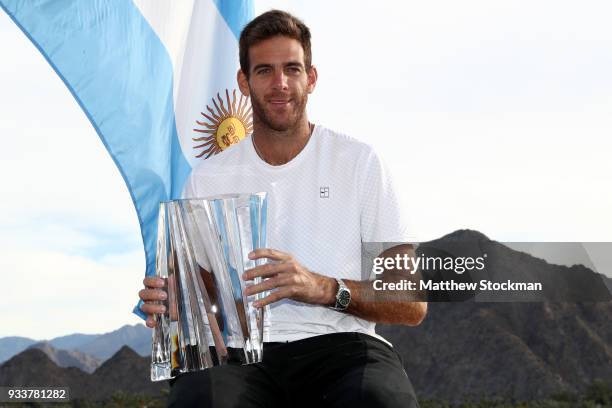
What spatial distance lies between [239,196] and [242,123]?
104 inches

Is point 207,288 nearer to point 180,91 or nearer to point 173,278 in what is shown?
point 173,278

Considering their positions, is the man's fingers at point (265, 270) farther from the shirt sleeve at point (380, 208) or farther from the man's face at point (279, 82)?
the man's face at point (279, 82)

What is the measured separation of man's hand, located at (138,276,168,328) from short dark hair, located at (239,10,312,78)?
4.08 feet

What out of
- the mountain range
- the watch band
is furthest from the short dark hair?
the mountain range

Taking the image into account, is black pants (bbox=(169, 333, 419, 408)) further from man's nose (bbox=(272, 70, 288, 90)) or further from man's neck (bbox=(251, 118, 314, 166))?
man's nose (bbox=(272, 70, 288, 90))

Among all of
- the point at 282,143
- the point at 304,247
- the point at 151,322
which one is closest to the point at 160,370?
the point at 151,322

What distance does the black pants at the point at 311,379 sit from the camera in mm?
2660

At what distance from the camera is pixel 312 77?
3.64 m

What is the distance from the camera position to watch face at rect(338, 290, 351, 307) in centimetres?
282

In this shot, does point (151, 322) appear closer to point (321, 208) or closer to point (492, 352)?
point (321, 208)

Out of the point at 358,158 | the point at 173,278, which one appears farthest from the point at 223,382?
the point at 358,158

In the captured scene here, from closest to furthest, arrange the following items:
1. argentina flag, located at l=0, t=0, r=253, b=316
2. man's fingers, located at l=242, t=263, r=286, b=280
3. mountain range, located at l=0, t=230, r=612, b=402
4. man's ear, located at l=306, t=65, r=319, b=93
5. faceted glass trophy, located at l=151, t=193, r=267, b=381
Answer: man's fingers, located at l=242, t=263, r=286, b=280, faceted glass trophy, located at l=151, t=193, r=267, b=381, man's ear, located at l=306, t=65, r=319, b=93, argentina flag, located at l=0, t=0, r=253, b=316, mountain range, located at l=0, t=230, r=612, b=402

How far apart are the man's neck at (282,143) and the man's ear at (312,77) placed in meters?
0.17

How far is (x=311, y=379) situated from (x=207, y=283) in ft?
1.79
